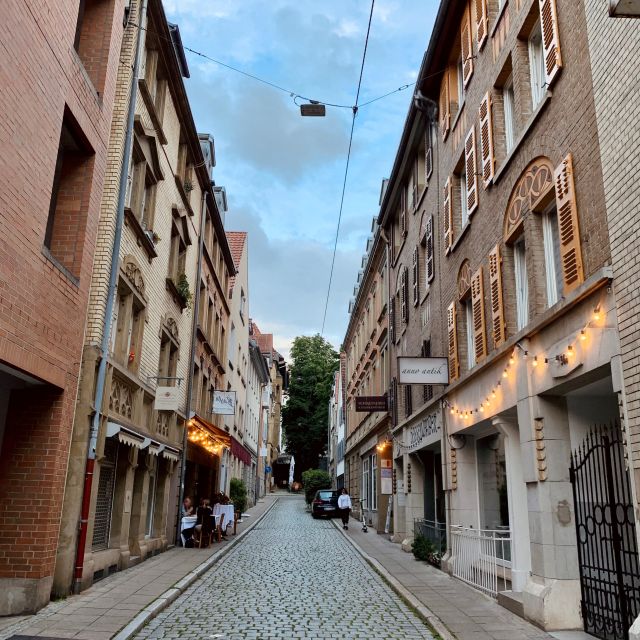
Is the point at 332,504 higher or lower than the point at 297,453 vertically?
lower

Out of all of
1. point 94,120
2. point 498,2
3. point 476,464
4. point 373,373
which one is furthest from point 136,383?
point 373,373

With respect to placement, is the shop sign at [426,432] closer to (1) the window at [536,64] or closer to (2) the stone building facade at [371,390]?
(2) the stone building facade at [371,390]

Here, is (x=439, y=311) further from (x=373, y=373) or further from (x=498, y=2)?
(x=373, y=373)

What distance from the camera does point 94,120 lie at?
34.3 feet

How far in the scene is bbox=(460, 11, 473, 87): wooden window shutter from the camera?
13.7 meters

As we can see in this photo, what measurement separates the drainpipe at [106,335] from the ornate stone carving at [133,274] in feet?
3.39

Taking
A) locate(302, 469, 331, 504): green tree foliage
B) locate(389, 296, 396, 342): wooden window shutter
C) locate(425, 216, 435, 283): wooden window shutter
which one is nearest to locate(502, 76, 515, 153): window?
locate(425, 216, 435, 283): wooden window shutter

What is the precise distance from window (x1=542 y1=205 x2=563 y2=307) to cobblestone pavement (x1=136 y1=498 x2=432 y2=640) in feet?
16.3

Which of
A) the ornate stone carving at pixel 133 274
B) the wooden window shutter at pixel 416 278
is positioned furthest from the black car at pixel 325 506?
the ornate stone carving at pixel 133 274

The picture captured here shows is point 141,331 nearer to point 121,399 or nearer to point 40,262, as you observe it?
point 121,399

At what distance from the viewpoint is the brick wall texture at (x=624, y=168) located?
6418mm

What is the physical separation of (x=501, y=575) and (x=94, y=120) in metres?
10.5

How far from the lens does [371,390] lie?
29422 millimetres

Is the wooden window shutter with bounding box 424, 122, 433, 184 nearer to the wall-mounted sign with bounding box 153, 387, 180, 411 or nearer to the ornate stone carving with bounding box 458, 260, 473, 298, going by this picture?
the ornate stone carving with bounding box 458, 260, 473, 298
